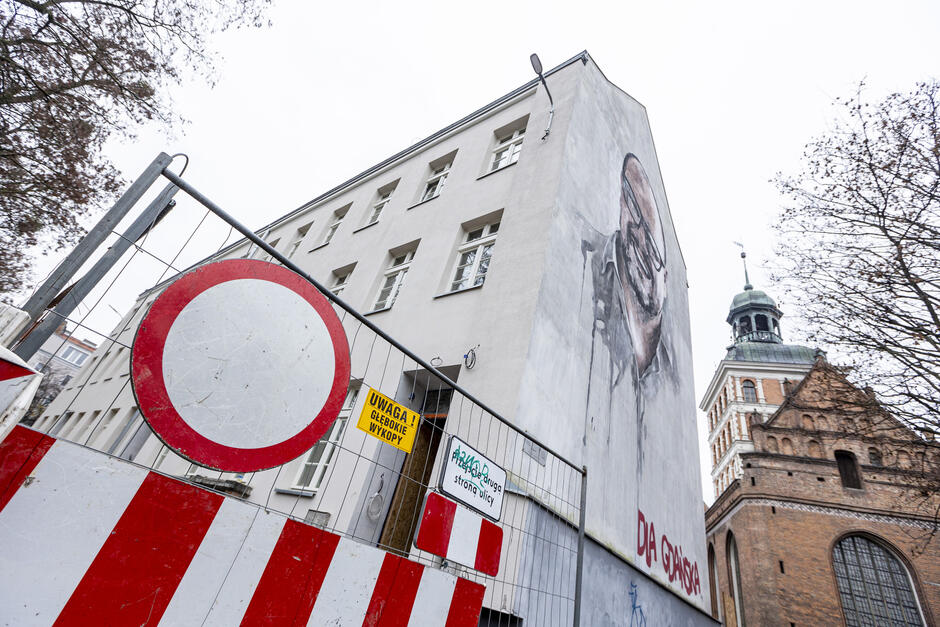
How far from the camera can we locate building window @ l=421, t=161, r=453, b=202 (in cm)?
1234

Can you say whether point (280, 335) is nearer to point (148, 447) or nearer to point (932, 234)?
point (148, 447)

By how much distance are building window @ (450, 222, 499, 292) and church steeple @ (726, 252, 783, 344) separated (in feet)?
168

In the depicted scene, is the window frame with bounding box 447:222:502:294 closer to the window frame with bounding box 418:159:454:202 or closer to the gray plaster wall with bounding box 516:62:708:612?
the gray plaster wall with bounding box 516:62:708:612

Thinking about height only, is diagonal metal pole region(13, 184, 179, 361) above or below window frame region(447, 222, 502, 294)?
below

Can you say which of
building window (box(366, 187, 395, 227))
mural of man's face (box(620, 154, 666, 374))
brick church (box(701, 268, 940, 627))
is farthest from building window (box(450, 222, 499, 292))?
brick church (box(701, 268, 940, 627))

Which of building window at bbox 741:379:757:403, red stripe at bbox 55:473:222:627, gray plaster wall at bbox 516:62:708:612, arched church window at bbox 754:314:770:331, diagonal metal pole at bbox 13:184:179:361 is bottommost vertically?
red stripe at bbox 55:473:222:627

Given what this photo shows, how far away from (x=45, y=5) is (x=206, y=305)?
10566 mm

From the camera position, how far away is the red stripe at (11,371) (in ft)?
4.58

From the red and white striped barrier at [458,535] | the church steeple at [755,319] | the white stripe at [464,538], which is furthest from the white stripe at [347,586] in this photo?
the church steeple at [755,319]

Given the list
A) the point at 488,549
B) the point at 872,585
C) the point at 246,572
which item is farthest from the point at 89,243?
the point at 872,585

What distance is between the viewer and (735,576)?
28.0 m

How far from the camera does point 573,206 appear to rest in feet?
28.7

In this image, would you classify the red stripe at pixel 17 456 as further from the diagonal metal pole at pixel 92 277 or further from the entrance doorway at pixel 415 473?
the entrance doorway at pixel 415 473

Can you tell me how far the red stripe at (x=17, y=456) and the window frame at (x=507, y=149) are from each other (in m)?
9.79
